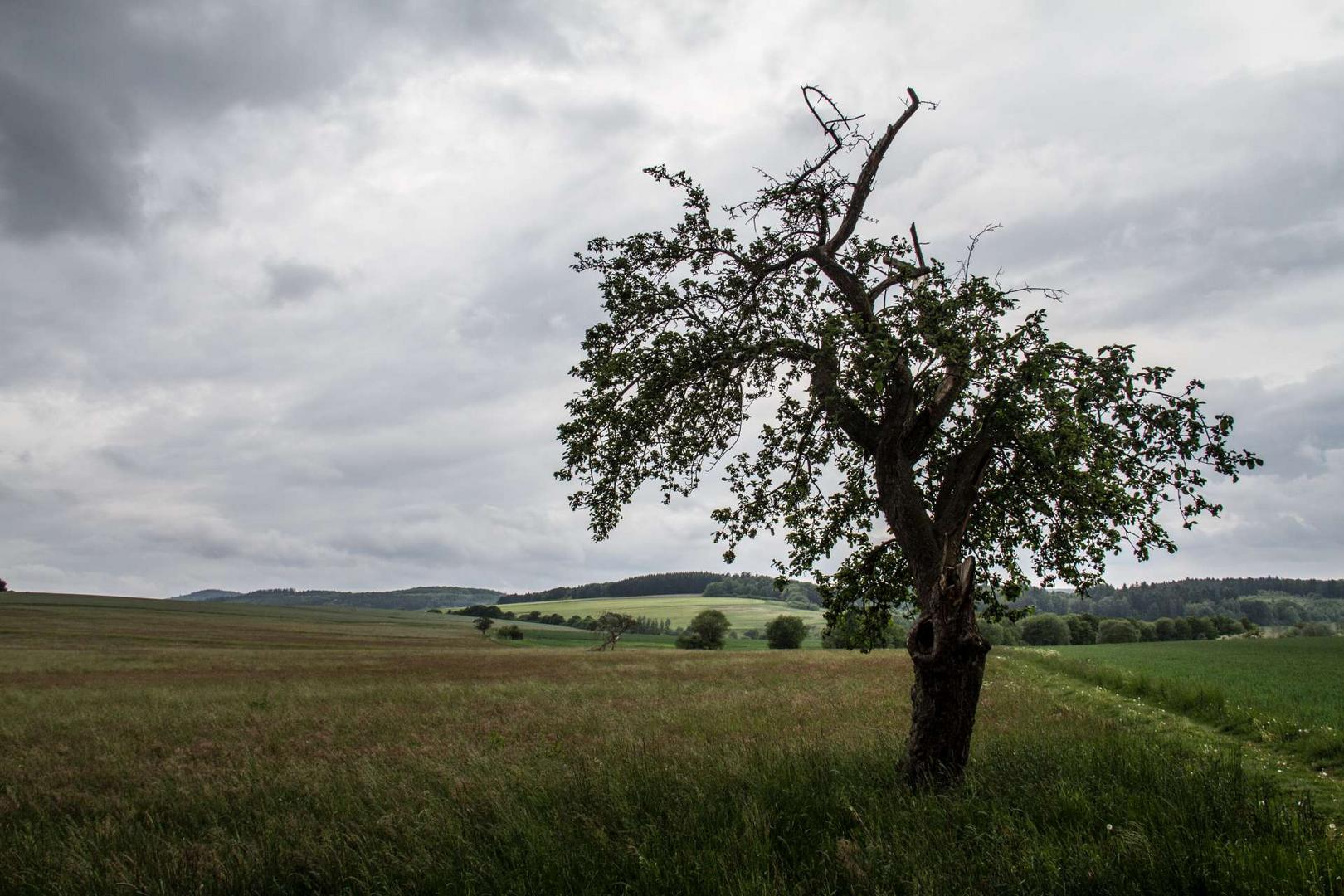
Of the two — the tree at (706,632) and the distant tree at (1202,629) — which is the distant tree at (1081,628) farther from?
the tree at (706,632)

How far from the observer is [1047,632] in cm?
11431

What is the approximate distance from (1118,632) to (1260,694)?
117m

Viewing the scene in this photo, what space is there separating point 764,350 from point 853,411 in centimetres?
156

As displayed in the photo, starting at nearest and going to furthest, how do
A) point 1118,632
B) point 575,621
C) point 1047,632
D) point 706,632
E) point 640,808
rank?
point 640,808 → point 706,632 → point 1047,632 → point 1118,632 → point 575,621

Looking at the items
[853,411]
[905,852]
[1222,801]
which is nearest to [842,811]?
[905,852]

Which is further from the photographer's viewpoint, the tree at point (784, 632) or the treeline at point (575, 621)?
the treeline at point (575, 621)

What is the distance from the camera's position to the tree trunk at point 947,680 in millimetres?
7371

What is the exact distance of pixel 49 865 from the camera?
7074mm

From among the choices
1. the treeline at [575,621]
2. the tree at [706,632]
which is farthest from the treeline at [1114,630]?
the treeline at [575,621]

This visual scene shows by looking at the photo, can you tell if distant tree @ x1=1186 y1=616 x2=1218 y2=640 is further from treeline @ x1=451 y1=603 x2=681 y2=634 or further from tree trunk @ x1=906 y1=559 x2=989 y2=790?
tree trunk @ x1=906 y1=559 x2=989 y2=790

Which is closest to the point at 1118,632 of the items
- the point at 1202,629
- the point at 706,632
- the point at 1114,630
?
the point at 1114,630

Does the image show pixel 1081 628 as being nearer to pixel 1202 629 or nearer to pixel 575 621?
pixel 1202 629

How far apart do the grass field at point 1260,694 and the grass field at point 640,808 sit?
1.13 m

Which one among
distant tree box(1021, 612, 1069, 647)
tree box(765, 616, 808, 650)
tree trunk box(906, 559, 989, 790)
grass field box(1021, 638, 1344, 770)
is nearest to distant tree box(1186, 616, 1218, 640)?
distant tree box(1021, 612, 1069, 647)
